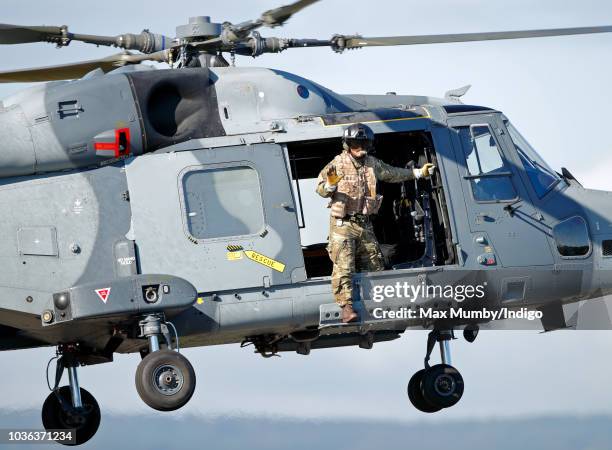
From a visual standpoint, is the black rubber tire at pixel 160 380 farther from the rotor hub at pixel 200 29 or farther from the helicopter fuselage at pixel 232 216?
the rotor hub at pixel 200 29

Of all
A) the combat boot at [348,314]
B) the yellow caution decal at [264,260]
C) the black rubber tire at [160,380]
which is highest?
the yellow caution decal at [264,260]

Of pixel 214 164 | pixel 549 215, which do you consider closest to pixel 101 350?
pixel 214 164

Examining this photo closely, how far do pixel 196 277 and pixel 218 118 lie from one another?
145 centimetres

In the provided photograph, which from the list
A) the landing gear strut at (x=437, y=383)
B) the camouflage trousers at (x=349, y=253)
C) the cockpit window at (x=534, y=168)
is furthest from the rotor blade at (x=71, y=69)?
the landing gear strut at (x=437, y=383)

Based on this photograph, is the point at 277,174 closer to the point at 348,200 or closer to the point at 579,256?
the point at 348,200

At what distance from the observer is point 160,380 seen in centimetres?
1159

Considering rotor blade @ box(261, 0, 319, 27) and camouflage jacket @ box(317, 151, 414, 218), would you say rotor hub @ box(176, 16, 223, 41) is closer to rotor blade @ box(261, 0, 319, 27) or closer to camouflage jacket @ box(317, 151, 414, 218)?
rotor blade @ box(261, 0, 319, 27)

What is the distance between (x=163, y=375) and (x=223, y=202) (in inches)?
60.6

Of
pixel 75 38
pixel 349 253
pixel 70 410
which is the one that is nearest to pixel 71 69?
pixel 75 38

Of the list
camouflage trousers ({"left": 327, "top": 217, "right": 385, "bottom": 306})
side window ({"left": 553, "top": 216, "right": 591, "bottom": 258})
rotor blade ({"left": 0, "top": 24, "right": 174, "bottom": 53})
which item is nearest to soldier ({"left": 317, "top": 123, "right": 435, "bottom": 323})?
camouflage trousers ({"left": 327, "top": 217, "right": 385, "bottom": 306})

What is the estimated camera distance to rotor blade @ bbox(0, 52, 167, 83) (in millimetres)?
12773

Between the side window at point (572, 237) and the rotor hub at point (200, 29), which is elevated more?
the rotor hub at point (200, 29)

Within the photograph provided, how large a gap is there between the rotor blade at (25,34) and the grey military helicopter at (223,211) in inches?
0.6

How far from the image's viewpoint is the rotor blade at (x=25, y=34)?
38.2 ft
